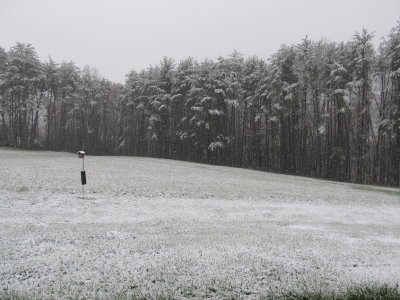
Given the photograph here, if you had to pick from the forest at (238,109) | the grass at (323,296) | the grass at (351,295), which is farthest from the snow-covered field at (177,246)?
the forest at (238,109)

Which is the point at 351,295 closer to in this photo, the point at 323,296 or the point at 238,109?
the point at 323,296

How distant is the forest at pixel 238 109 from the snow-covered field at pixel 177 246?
66.2 ft

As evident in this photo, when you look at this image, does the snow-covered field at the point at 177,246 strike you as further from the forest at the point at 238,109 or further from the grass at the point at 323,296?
the forest at the point at 238,109

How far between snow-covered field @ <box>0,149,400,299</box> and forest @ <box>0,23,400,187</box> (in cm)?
2019

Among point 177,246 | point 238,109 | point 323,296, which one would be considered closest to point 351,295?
point 323,296

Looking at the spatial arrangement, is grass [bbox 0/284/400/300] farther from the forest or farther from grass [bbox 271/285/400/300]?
the forest

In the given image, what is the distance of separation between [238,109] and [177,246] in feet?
140

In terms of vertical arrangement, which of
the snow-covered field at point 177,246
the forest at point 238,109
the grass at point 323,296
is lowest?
the snow-covered field at point 177,246

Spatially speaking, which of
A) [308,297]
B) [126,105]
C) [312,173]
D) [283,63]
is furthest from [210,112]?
[308,297]

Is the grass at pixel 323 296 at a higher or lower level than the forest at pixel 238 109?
lower

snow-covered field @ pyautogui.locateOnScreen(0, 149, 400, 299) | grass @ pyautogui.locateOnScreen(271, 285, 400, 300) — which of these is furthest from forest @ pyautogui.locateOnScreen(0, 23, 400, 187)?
grass @ pyautogui.locateOnScreen(271, 285, 400, 300)

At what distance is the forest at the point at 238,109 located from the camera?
35.2 m

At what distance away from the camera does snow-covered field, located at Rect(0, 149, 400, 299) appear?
5.66 metres

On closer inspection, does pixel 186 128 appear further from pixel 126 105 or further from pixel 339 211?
pixel 339 211
